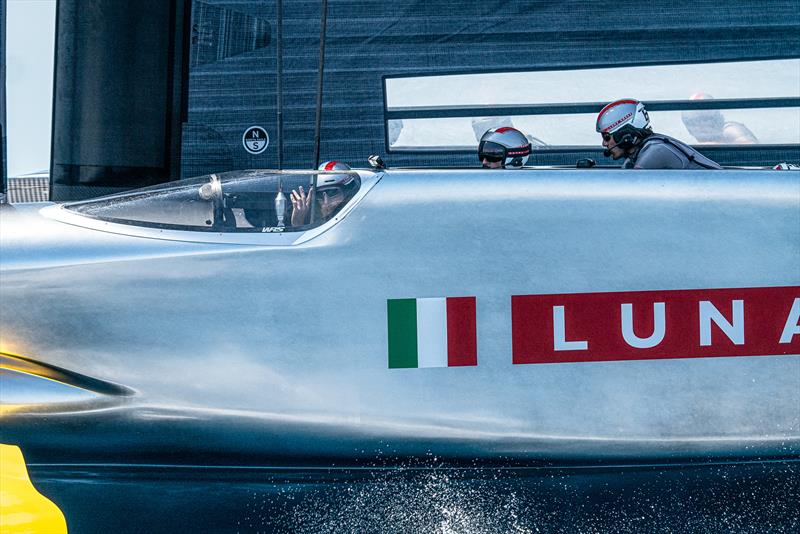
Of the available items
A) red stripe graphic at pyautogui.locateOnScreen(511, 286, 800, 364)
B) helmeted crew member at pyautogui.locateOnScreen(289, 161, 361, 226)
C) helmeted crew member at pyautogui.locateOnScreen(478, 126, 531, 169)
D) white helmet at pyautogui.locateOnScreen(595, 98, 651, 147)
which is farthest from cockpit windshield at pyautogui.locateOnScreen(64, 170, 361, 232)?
helmeted crew member at pyautogui.locateOnScreen(478, 126, 531, 169)

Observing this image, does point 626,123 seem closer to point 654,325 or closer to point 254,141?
point 654,325

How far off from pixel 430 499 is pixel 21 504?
0.79 metres

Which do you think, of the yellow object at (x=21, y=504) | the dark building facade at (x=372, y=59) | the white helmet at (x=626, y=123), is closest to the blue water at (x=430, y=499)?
the yellow object at (x=21, y=504)

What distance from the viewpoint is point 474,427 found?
1.75 metres

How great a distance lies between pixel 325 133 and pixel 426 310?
2.84 meters

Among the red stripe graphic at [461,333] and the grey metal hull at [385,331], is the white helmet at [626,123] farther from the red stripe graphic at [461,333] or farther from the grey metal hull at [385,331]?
the red stripe graphic at [461,333]

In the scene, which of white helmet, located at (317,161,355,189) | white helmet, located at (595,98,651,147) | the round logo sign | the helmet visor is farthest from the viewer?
the round logo sign

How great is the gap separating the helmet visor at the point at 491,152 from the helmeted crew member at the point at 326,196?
157 centimetres

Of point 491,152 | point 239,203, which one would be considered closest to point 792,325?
point 239,203

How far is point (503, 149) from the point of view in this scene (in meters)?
3.47

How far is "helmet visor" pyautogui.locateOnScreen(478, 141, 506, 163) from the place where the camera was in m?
3.43

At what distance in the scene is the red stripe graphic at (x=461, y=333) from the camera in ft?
5.73

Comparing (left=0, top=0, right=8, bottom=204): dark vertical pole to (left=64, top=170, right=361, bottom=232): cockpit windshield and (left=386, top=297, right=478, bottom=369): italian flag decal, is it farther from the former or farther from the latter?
(left=386, top=297, right=478, bottom=369): italian flag decal

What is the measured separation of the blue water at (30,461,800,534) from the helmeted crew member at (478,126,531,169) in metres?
1.78
